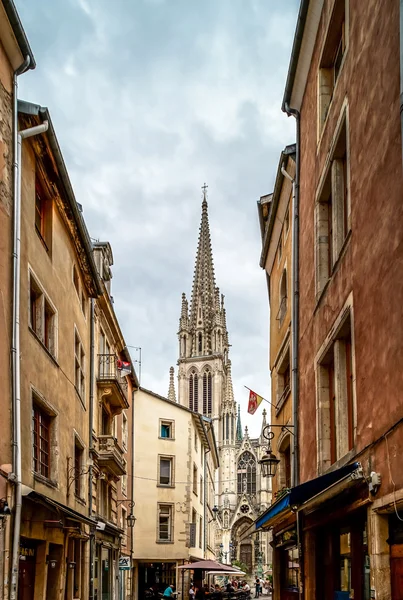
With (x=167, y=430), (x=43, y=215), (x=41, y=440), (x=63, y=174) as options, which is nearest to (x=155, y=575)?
(x=167, y=430)

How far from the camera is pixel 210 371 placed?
404 feet

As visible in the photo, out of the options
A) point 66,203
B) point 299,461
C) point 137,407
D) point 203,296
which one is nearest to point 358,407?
point 299,461

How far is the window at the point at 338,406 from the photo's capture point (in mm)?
11570

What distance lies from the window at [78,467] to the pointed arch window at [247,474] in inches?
4133

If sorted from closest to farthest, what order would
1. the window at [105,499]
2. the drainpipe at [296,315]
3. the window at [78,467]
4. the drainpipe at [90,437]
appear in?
1. the drainpipe at [296,315]
2. the window at [78,467]
3. the drainpipe at [90,437]
4. the window at [105,499]

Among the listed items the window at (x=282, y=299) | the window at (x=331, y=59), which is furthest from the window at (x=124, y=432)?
the window at (x=331, y=59)

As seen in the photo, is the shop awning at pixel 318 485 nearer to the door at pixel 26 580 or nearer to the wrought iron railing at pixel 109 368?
the door at pixel 26 580

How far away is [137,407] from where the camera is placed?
4053cm

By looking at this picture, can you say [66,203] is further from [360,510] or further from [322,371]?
[360,510]

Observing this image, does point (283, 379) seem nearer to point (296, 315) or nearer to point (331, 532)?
point (296, 315)

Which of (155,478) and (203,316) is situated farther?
(203,316)

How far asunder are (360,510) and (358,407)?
1262 mm

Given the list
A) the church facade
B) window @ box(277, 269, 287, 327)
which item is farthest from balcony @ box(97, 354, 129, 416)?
the church facade

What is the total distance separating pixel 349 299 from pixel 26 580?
906 cm
